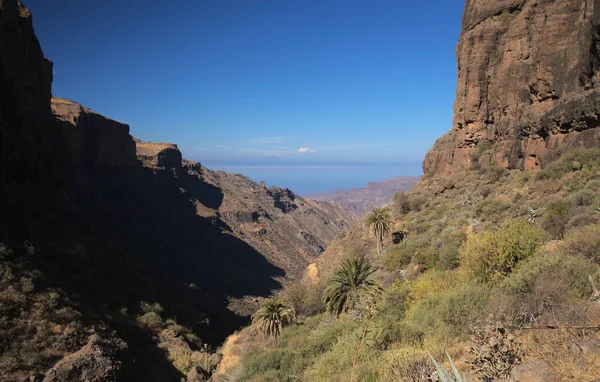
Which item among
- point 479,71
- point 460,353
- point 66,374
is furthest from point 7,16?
point 460,353

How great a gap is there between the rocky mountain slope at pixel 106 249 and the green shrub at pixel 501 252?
1746cm

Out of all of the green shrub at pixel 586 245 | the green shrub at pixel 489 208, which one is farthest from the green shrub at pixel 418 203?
the green shrub at pixel 586 245

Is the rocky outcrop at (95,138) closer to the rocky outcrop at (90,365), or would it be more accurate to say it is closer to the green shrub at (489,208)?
the rocky outcrop at (90,365)

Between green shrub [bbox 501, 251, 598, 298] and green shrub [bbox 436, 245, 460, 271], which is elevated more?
green shrub [bbox 501, 251, 598, 298]

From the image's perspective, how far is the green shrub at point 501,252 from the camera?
12.8 meters

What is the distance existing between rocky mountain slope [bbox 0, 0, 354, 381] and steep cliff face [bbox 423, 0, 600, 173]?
92.7 ft

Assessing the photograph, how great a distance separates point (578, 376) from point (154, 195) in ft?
315

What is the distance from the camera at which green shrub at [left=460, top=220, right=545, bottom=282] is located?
1280cm

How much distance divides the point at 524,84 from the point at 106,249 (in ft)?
145

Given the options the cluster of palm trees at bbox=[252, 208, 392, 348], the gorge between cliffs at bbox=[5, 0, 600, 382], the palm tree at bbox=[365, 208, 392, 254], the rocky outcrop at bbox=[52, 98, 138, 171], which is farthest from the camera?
the rocky outcrop at bbox=[52, 98, 138, 171]

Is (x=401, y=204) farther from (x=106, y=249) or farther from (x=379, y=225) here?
(x=106, y=249)

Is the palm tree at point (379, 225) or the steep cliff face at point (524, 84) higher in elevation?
the steep cliff face at point (524, 84)

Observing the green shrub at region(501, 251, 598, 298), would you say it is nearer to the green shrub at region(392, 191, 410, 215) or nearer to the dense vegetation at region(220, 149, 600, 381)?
the dense vegetation at region(220, 149, 600, 381)

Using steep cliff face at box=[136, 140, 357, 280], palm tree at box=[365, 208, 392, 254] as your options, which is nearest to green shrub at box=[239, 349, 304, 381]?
palm tree at box=[365, 208, 392, 254]
